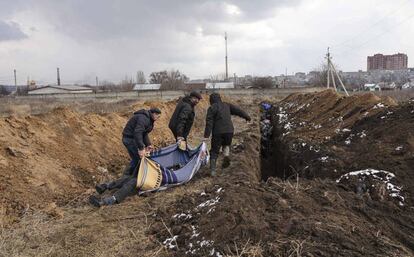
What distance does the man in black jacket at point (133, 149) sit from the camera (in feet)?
24.5

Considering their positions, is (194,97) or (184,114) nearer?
(184,114)

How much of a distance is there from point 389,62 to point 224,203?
145630 mm

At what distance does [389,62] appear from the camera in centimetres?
13825

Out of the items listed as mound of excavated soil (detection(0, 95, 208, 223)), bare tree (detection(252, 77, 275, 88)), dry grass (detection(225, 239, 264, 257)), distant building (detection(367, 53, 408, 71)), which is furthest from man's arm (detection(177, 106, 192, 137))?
distant building (detection(367, 53, 408, 71))

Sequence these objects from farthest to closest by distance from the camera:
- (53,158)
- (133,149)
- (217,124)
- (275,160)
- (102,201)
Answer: (275,160), (53,158), (217,124), (133,149), (102,201)

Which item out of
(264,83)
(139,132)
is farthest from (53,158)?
(264,83)

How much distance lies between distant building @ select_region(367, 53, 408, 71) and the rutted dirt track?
13604 centimetres

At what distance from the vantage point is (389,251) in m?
4.44

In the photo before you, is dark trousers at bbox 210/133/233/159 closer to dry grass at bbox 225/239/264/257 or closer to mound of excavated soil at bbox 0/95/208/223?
mound of excavated soil at bbox 0/95/208/223

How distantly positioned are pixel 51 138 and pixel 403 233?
8.58 m

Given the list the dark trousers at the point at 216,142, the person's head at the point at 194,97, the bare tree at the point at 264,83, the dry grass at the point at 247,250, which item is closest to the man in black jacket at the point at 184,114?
the person's head at the point at 194,97

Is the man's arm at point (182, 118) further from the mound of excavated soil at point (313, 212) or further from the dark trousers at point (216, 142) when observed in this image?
the mound of excavated soil at point (313, 212)

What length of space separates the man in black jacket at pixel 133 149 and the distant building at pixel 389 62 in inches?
5470

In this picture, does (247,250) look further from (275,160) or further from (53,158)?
(275,160)
